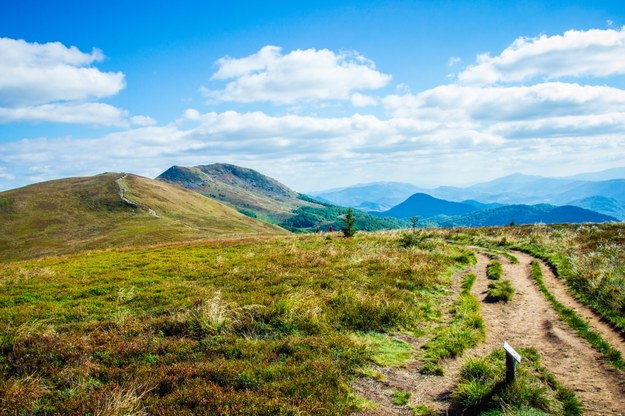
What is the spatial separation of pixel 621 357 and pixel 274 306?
10813 millimetres

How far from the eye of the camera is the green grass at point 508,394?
7551 mm

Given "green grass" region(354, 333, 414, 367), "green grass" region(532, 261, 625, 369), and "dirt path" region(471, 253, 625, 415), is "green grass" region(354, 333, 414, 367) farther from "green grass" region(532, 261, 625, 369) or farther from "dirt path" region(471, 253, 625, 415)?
"green grass" region(532, 261, 625, 369)

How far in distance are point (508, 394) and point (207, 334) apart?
873 centimetres

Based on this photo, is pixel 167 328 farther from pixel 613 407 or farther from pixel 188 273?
pixel 613 407

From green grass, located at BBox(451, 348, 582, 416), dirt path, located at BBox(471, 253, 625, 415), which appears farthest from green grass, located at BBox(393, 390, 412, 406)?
dirt path, located at BBox(471, 253, 625, 415)

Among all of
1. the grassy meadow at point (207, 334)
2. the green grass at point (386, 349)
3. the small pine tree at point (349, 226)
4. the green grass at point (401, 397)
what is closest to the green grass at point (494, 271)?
the grassy meadow at point (207, 334)

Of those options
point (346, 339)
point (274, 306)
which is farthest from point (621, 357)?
point (274, 306)

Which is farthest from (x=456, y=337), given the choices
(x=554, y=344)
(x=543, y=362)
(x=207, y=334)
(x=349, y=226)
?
(x=349, y=226)

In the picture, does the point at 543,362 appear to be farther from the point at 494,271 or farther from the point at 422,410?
the point at 494,271

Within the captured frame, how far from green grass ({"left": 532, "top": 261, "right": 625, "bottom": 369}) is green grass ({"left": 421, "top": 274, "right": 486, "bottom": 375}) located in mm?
2944

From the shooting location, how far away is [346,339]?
37.2ft

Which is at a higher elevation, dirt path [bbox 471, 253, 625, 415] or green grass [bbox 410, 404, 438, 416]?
green grass [bbox 410, 404, 438, 416]

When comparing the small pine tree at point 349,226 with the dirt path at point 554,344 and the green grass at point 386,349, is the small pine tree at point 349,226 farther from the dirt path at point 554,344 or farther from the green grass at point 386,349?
the green grass at point 386,349

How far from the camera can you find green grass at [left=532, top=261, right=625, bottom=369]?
32.2ft
